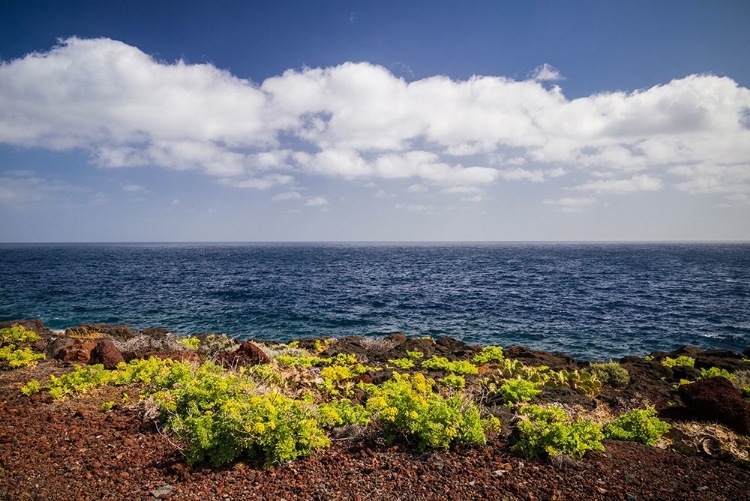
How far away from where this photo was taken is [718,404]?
8.48m

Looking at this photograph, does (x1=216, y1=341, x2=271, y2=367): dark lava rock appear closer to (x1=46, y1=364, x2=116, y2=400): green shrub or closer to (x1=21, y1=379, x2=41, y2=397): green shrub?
(x1=46, y1=364, x2=116, y2=400): green shrub

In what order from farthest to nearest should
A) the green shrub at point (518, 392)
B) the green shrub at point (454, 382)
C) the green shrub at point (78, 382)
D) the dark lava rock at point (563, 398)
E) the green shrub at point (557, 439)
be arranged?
the green shrub at point (454, 382), the dark lava rock at point (563, 398), the green shrub at point (518, 392), the green shrub at point (78, 382), the green shrub at point (557, 439)

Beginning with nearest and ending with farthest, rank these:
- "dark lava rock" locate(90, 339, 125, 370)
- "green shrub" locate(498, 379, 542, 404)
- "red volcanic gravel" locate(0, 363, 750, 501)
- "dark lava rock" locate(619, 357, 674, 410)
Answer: "red volcanic gravel" locate(0, 363, 750, 501) → "green shrub" locate(498, 379, 542, 404) → "dark lava rock" locate(619, 357, 674, 410) → "dark lava rock" locate(90, 339, 125, 370)

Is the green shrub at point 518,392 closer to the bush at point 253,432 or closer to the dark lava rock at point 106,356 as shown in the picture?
the bush at point 253,432

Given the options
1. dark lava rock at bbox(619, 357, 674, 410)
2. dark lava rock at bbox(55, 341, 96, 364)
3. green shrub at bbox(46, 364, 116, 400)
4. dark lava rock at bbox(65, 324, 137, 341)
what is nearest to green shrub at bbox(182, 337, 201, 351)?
dark lava rock at bbox(55, 341, 96, 364)

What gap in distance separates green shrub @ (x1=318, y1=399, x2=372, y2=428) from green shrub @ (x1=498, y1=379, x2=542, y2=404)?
3792 mm

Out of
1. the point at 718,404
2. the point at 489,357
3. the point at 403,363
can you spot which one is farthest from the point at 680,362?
the point at 403,363

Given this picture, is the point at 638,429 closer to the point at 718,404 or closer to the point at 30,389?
the point at 718,404

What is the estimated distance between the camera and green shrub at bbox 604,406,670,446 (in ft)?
23.2

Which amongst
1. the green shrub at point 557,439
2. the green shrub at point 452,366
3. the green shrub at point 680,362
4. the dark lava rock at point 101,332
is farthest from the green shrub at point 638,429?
the dark lava rock at point 101,332

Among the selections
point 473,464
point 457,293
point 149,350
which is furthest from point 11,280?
point 473,464

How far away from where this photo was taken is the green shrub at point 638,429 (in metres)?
7.09

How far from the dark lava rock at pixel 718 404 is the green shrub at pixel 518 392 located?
3.48m

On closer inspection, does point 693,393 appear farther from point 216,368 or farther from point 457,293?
point 457,293
